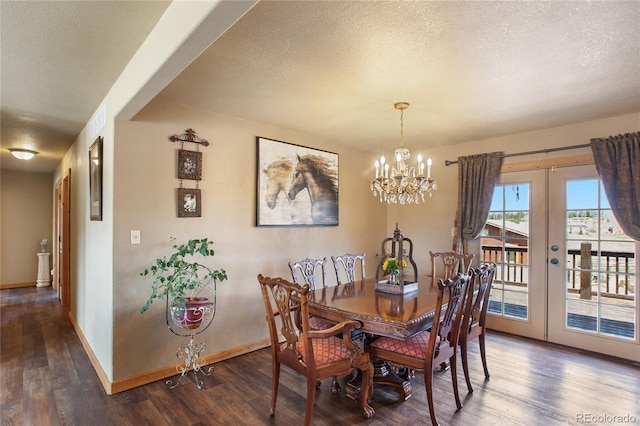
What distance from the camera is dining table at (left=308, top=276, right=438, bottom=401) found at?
2.11 metres

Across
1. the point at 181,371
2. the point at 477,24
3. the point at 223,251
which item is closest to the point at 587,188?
the point at 477,24

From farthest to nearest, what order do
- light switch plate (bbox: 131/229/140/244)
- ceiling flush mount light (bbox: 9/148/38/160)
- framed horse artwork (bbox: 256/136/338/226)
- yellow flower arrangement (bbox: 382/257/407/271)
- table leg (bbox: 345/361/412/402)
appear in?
ceiling flush mount light (bbox: 9/148/38/160)
framed horse artwork (bbox: 256/136/338/226)
yellow flower arrangement (bbox: 382/257/407/271)
light switch plate (bbox: 131/229/140/244)
table leg (bbox: 345/361/412/402)

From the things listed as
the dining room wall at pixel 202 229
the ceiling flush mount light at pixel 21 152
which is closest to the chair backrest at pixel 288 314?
the dining room wall at pixel 202 229

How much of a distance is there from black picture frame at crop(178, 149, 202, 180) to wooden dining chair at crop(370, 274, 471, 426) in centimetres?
217

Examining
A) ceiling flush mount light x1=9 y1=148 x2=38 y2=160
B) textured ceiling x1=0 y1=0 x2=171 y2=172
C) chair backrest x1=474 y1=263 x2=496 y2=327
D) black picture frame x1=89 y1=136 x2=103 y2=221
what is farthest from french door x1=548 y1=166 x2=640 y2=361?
ceiling flush mount light x1=9 y1=148 x2=38 y2=160

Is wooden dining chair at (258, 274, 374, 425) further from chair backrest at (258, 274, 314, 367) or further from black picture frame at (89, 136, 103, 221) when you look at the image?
black picture frame at (89, 136, 103, 221)

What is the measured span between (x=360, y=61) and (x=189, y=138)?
176 centimetres

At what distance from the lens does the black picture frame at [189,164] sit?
3.01 metres

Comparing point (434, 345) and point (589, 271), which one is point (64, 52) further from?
point (589, 271)

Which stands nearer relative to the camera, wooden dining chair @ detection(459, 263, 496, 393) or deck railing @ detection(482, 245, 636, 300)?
wooden dining chair @ detection(459, 263, 496, 393)

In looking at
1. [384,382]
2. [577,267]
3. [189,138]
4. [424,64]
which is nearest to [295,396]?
[384,382]

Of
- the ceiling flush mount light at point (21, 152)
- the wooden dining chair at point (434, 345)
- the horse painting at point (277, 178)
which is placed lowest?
the wooden dining chair at point (434, 345)

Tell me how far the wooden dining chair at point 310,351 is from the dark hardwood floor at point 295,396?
0.24 meters

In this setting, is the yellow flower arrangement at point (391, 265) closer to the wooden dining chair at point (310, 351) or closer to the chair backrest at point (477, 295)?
the chair backrest at point (477, 295)
